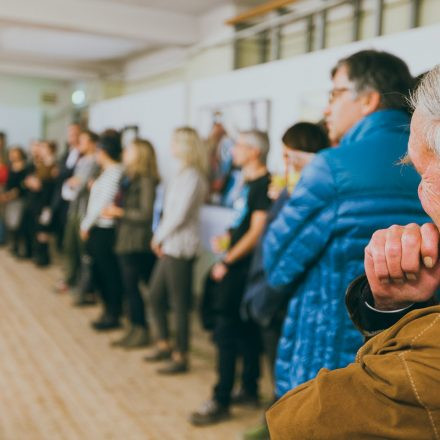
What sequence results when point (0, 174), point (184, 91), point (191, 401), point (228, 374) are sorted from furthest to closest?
point (0, 174), point (184, 91), point (191, 401), point (228, 374)

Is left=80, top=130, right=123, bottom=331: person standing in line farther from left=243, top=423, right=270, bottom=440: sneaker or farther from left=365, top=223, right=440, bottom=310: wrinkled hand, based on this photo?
left=365, top=223, right=440, bottom=310: wrinkled hand

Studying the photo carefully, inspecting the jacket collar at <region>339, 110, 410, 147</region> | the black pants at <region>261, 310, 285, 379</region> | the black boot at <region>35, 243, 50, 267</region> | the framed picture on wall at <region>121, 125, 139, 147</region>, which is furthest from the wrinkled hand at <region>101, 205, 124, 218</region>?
the black boot at <region>35, 243, 50, 267</region>

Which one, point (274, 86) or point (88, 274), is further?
point (88, 274)

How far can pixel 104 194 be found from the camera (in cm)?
501

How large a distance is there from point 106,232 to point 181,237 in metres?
1.18

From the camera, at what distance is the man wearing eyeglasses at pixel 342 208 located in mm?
1792

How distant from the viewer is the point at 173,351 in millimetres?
4625

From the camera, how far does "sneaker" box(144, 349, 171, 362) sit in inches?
177

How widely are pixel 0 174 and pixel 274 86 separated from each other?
5720 mm

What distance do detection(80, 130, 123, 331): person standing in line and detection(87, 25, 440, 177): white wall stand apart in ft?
4.10

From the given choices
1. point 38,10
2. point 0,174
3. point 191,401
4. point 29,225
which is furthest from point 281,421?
point 0,174

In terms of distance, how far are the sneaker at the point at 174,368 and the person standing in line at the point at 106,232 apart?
3.94 ft

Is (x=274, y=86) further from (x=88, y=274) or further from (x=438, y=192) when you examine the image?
(x=438, y=192)

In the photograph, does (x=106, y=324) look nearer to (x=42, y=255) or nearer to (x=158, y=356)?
(x=158, y=356)
